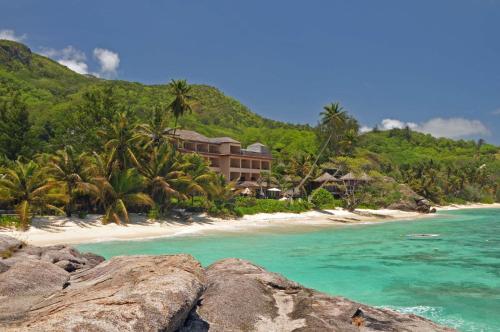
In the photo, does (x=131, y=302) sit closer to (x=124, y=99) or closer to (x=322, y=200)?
(x=322, y=200)

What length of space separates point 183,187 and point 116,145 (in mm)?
6666

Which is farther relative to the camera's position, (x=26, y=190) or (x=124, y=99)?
(x=124, y=99)

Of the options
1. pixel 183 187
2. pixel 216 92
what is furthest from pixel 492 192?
pixel 183 187

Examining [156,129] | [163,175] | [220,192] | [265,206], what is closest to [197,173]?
[220,192]

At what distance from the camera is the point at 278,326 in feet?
20.6

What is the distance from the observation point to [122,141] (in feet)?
110

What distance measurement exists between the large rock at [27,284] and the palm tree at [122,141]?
2450 cm

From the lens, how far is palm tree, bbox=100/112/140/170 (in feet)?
109

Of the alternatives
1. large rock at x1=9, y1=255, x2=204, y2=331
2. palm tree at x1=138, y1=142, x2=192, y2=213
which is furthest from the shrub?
large rock at x1=9, y1=255, x2=204, y2=331

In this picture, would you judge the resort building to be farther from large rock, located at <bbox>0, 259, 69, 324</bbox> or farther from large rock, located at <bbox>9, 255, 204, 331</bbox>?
large rock, located at <bbox>9, 255, 204, 331</bbox>

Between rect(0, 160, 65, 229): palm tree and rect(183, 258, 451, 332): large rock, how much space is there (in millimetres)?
22801

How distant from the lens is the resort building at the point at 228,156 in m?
58.9

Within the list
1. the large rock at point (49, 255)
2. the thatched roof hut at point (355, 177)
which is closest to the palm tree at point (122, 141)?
the large rock at point (49, 255)

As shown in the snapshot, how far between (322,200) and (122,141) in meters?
30.0
